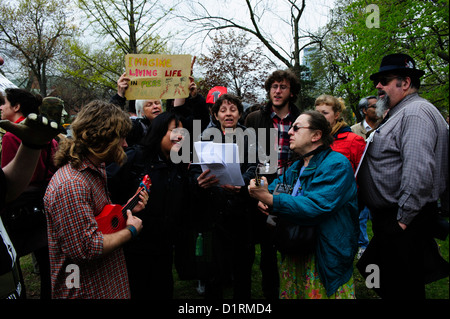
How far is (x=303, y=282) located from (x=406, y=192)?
41.2 inches

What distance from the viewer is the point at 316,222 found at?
2.33 meters

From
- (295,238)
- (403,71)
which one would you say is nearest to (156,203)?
(295,238)

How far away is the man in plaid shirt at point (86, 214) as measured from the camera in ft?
5.83

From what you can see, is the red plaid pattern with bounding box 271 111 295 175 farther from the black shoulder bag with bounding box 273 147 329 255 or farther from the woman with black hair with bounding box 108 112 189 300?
the woman with black hair with bounding box 108 112 189 300

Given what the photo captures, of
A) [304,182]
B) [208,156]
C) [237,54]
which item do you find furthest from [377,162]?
[237,54]

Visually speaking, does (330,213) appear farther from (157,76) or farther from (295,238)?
(157,76)

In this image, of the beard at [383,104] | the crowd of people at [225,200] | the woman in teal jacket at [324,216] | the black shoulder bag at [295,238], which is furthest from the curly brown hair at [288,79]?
the black shoulder bag at [295,238]

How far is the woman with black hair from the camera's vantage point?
105 inches

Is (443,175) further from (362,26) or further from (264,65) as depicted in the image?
(264,65)

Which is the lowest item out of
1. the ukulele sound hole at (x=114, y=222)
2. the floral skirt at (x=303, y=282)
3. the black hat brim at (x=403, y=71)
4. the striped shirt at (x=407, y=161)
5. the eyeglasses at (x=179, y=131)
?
the floral skirt at (x=303, y=282)

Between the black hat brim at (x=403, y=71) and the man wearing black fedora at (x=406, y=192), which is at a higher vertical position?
the black hat brim at (x=403, y=71)

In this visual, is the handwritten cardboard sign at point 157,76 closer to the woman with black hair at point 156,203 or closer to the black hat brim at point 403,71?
the woman with black hair at point 156,203

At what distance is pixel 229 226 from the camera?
117 inches
